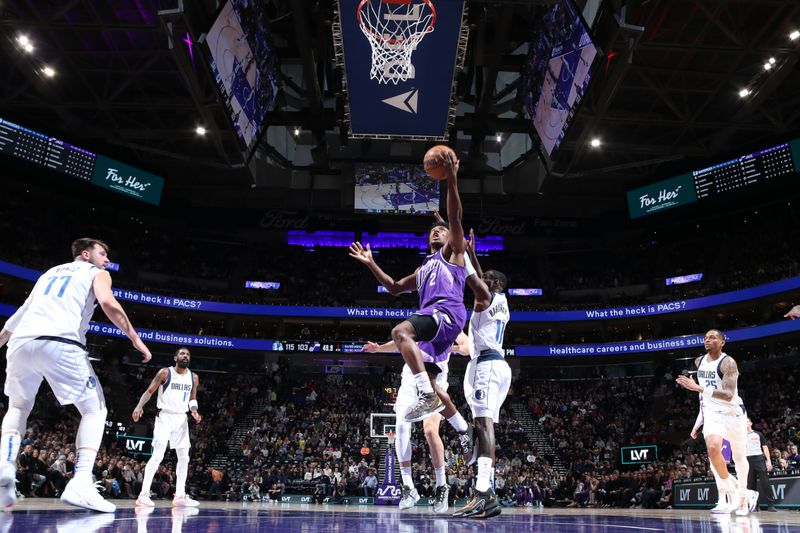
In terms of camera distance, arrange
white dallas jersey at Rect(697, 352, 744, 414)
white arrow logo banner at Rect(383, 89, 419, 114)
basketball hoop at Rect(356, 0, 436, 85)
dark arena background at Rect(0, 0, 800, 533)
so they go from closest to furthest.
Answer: white dallas jersey at Rect(697, 352, 744, 414) → basketball hoop at Rect(356, 0, 436, 85) → dark arena background at Rect(0, 0, 800, 533) → white arrow logo banner at Rect(383, 89, 419, 114)

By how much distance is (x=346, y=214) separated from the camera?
37438 mm

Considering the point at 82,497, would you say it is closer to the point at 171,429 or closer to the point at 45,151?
the point at 171,429

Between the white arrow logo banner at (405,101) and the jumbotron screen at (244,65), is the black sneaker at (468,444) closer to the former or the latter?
the jumbotron screen at (244,65)

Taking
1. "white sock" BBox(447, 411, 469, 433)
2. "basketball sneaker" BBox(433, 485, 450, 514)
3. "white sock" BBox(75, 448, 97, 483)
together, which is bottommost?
"basketball sneaker" BBox(433, 485, 450, 514)

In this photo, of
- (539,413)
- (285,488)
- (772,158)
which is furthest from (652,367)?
(285,488)

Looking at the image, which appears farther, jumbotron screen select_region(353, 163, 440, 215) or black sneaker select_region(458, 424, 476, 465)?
jumbotron screen select_region(353, 163, 440, 215)

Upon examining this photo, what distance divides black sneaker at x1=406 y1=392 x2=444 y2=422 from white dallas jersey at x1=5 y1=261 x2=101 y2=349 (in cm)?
298

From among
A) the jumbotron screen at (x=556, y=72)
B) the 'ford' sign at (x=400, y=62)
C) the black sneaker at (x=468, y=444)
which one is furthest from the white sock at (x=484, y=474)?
the jumbotron screen at (x=556, y=72)

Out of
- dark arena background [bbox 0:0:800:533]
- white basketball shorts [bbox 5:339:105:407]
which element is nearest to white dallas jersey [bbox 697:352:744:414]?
dark arena background [bbox 0:0:800:533]

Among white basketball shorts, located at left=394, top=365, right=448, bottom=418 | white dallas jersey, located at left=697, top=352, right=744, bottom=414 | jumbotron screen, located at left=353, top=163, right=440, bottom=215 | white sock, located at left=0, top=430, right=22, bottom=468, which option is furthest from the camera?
jumbotron screen, located at left=353, top=163, right=440, bottom=215

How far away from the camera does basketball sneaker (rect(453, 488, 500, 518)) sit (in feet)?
19.3

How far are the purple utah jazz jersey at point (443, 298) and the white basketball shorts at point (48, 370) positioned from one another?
9.50ft

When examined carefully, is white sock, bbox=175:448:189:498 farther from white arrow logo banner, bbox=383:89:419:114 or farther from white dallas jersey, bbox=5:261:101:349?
white arrow logo banner, bbox=383:89:419:114

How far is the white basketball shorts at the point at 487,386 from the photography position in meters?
6.63
